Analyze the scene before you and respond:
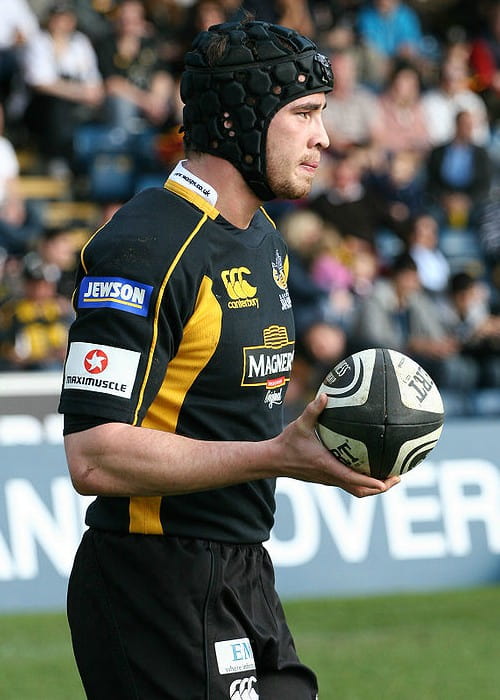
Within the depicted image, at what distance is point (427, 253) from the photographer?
1438 cm

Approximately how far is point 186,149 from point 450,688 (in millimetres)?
4325

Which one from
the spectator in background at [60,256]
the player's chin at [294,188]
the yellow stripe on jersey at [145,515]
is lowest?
→ the yellow stripe on jersey at [145,515]

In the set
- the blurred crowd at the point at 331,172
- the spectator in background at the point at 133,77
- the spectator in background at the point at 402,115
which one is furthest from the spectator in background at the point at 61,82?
the spectator in background at the point at 402,115

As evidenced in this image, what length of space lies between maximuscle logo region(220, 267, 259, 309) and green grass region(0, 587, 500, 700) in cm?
385

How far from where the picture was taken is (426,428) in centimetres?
353

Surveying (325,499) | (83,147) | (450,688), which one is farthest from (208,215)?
(83,147)

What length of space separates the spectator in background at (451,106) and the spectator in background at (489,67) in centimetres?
52

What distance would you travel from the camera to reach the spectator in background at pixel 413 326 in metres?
12.3

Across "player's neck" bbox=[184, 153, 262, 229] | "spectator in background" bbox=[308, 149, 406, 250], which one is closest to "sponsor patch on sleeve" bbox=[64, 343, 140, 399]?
"player's neck" bbox=[184, 153, 262, 229]

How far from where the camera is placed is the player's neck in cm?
391

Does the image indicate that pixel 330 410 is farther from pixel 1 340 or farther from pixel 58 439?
pixel 1 340

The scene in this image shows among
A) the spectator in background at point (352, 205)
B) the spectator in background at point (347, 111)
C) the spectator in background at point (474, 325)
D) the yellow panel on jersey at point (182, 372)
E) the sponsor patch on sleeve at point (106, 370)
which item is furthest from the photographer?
the spectator in background at point (347, 111)

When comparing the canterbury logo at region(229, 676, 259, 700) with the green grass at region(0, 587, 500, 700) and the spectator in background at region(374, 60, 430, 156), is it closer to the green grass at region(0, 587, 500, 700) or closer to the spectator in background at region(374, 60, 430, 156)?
the green grass at region(0, 587, 500, 700)

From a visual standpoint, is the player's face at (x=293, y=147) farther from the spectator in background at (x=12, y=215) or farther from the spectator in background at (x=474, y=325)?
the spectator in background at (x=12, y=215)
